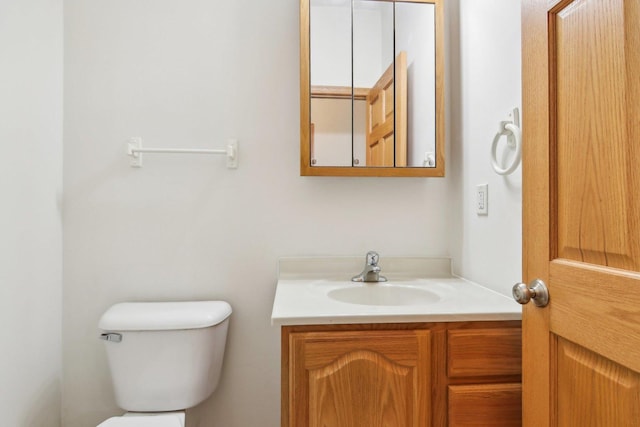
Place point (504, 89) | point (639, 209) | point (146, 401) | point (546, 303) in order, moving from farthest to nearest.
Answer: point (146, 401)
point (504, 89)
point (546, 303)
point (639, 209)

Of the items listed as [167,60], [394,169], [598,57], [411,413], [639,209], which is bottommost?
[411,413]

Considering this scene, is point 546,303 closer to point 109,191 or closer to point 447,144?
point 447,144

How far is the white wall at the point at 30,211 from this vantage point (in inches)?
45.4

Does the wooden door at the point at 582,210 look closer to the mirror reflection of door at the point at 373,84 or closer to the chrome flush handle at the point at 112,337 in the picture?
the mirror reflection of door at the point at 373,84

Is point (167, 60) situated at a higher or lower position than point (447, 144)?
higher

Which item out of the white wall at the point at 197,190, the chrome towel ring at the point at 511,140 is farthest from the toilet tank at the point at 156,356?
the chrome towel ring at the point at 511,140

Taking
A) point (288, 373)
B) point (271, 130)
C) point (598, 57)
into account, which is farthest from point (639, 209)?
point (271, 130)

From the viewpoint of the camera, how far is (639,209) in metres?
0.58

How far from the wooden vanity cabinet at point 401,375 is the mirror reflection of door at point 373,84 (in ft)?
2.33

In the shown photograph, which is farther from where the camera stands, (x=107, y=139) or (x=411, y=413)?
(x=107, y=139)

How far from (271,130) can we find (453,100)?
31.6 inches

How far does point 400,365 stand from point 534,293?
39 centimetres

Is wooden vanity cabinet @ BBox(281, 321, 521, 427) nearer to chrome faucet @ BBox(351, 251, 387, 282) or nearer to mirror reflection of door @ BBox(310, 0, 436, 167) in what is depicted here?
chrome faucet @ BBox(351, 251, 387, 282)

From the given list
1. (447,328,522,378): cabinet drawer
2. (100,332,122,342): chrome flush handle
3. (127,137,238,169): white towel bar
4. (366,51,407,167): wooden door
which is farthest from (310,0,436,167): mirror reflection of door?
(100,332,122,342): chrome flush handle
